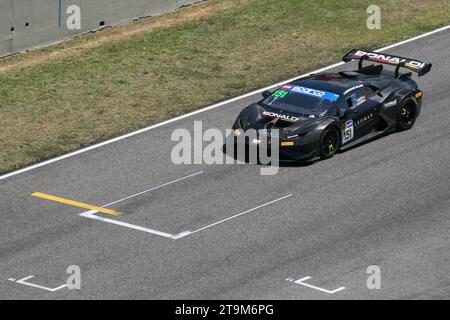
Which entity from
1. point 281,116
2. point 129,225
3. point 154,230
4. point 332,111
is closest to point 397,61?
point 332,111

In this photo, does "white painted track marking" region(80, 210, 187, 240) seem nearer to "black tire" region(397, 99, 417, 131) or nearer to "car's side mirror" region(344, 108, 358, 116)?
"car's side mirror" region(344, 108, 358, 116)

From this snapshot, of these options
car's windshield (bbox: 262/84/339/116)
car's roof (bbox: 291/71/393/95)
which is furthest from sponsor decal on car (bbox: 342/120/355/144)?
car's roof (bbox: 291/71/393/95)

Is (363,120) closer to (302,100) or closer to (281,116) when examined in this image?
(302,100)

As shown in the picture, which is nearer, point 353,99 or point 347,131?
point 347,131

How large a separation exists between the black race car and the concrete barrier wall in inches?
312

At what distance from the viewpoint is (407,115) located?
87.4 ft

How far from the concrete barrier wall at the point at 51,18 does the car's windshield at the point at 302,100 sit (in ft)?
26.7

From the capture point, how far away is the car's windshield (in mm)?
25125

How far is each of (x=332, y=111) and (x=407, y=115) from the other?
2424mm

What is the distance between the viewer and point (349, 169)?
24.6 meters

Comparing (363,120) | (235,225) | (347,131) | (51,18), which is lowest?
A: (235,225)

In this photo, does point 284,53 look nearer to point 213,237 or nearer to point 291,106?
point 291,106

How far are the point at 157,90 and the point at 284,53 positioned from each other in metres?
3.99
